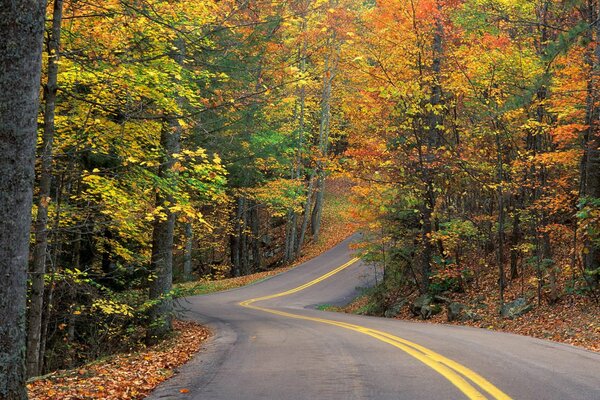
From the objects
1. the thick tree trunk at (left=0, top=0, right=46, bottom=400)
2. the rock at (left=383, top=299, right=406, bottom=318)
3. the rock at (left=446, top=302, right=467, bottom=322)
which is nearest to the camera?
the thick tree trunk at (left=0, top=0, right=46, bottom=400)

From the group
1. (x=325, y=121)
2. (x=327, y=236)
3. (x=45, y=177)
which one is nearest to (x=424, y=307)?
(x=45, y=177)

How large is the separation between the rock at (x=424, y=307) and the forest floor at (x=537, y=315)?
0.83 ft

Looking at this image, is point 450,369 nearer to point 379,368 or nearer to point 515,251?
point 379,368

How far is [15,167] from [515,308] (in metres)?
14.7

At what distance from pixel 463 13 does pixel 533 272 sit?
29.3 ft

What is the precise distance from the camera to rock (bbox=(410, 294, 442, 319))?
19375 mm

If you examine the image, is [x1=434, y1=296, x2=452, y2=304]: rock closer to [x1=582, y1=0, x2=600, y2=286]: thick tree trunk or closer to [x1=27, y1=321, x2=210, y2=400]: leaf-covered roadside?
[x1=582, y1=0, x2=600, y2=286]: thick tree trunk

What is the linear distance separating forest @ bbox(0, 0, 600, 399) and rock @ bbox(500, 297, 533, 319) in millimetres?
340

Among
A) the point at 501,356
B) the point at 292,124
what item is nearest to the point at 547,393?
the point at 501,356

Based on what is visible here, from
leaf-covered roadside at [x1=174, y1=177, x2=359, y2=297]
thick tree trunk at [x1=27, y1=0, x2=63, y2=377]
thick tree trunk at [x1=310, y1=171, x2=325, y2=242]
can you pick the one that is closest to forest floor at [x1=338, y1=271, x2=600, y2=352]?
thick tree trunk at [x1=27, y1=0, x2=63, y2=377]

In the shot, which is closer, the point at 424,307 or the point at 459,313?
the point at 459,313

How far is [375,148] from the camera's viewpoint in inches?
797

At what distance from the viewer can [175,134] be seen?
1432 centimetres

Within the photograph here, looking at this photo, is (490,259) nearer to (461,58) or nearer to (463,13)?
(461,58)
